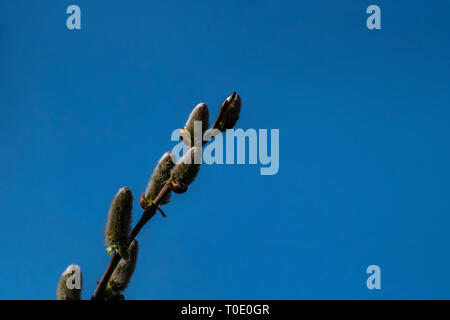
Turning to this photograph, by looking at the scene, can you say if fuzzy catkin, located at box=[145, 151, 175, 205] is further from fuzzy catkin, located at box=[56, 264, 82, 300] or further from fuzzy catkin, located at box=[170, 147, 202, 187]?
fuzzy catkin, located at box=[56, 264, 82, 300]

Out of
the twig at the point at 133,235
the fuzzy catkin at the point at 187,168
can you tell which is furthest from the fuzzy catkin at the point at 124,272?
the fuzzy catkin at the point at 187,168

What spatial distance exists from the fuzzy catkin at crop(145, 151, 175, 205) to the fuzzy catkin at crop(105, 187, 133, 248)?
0.16 m

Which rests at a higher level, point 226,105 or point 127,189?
point 226,105

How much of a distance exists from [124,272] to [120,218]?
0.26 meters

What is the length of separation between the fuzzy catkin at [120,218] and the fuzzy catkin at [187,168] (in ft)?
0.66

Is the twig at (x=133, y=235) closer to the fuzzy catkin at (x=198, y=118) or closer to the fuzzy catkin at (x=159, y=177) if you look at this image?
the fuzzy catkin at (x=159, y=177)

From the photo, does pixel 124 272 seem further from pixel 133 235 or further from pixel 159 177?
pixel 159 177

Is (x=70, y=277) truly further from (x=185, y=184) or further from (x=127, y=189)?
(x=185, y=184)

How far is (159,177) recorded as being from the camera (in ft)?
5.95

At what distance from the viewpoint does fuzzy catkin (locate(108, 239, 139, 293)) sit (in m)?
1.73

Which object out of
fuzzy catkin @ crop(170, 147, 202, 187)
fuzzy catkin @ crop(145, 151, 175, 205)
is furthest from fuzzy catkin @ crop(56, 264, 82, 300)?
fuzzy catkin @ crop(170, 147, 202, 187)
